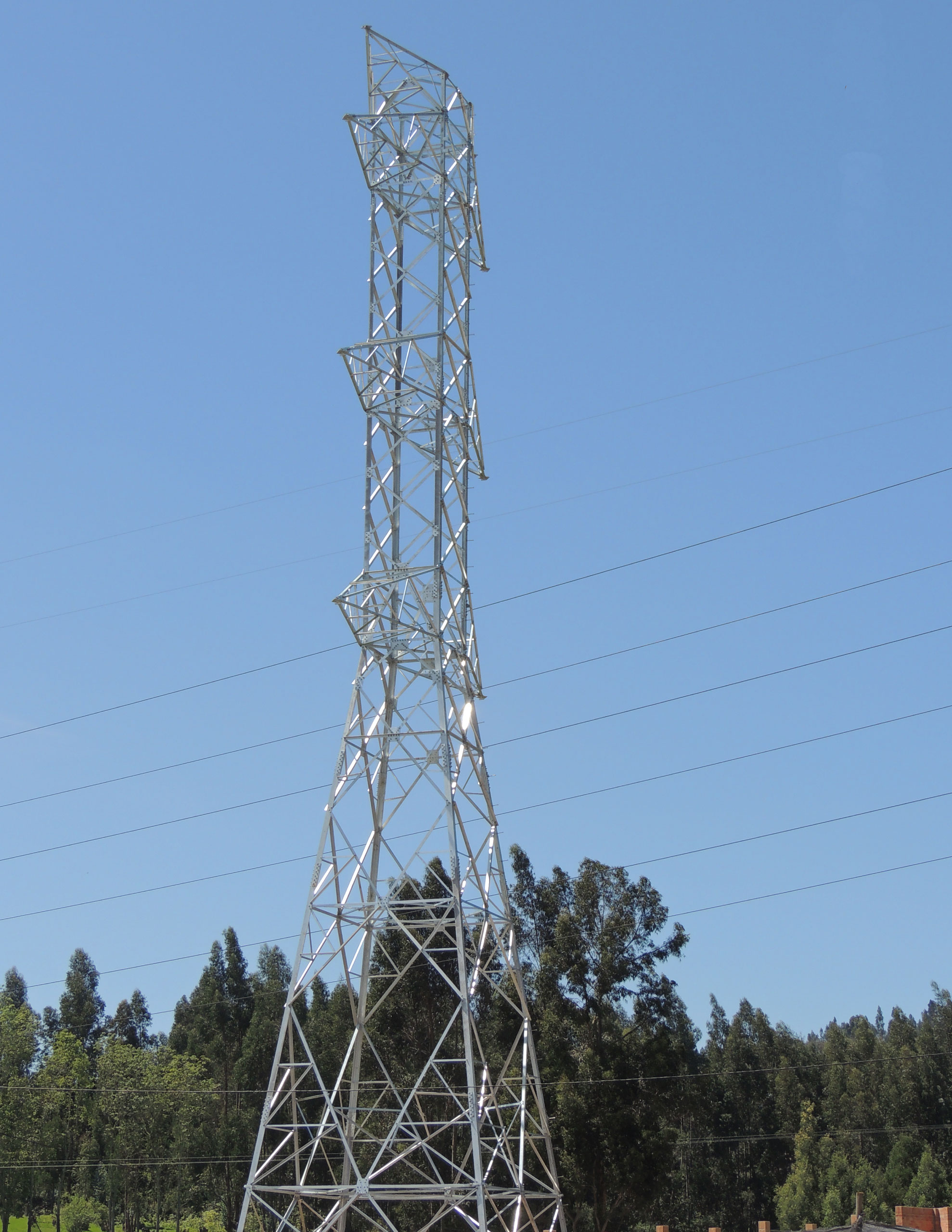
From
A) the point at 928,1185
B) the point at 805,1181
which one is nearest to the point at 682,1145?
the point at 805,1181

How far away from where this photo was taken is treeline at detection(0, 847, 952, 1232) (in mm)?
36062

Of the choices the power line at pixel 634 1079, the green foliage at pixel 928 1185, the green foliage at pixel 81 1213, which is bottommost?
the green foliage at pixel 928 1185

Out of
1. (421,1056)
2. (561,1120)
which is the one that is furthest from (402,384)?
(421,1056)

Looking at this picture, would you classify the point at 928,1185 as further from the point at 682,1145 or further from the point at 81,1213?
the point at 81,1213

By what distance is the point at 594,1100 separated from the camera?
116ft

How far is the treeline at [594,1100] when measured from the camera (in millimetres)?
36062

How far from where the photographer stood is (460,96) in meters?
26.7

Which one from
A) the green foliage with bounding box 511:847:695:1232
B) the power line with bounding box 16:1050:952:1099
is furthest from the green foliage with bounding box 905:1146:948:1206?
the green foliage with bounding box 511:847:695:1232

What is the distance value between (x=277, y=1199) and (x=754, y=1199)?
31417mm

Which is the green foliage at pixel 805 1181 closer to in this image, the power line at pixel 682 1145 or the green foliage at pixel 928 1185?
the power line at pixel 682 1145

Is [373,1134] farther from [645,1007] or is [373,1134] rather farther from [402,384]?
[402,384]

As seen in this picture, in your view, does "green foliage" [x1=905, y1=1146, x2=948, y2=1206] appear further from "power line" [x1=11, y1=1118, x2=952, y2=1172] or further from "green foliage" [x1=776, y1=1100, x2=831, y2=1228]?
"power line" [x1=11, y1=1118, x2=952, y2=1172]

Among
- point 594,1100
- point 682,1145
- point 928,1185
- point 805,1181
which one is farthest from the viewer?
point 682,1145

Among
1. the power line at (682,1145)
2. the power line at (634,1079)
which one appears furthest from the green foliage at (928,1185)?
the power line at (634,1079)
